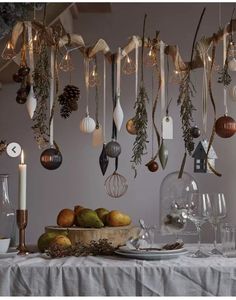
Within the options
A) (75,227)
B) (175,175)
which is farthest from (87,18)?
(75,227)

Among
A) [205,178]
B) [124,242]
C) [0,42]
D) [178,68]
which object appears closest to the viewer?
[124,242]

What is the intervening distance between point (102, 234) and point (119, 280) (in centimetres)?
38

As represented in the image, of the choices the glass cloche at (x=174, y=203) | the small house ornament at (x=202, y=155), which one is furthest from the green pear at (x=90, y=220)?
the small house ornament at (x=202, y=155)

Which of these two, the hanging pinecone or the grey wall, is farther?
the grey wall

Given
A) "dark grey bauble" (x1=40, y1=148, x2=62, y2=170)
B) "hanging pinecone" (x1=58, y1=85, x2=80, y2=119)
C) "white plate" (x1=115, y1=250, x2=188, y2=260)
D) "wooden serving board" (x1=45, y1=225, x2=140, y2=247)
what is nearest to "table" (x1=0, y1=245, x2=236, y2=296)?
"white plate" (x1=115, y1=250, x2=188, y2=260)

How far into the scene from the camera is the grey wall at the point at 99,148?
3846 millimetres

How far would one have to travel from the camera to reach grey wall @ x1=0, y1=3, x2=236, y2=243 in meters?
3.85

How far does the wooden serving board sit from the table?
341mm

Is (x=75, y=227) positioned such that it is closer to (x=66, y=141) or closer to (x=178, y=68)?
(x=178, y=68)

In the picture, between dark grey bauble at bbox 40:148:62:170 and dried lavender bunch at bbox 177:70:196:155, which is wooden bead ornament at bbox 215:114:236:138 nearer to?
dried lavender bunch at bbox 177:70:196:155

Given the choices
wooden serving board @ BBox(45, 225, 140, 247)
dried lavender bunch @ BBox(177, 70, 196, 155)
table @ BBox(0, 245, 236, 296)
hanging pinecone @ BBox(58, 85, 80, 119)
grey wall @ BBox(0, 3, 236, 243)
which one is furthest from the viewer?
grey wall @ BBox(0, 3, 236, 243)

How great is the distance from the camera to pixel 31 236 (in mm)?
3898

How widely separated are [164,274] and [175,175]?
83cm

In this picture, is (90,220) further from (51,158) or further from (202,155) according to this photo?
(202,155)
